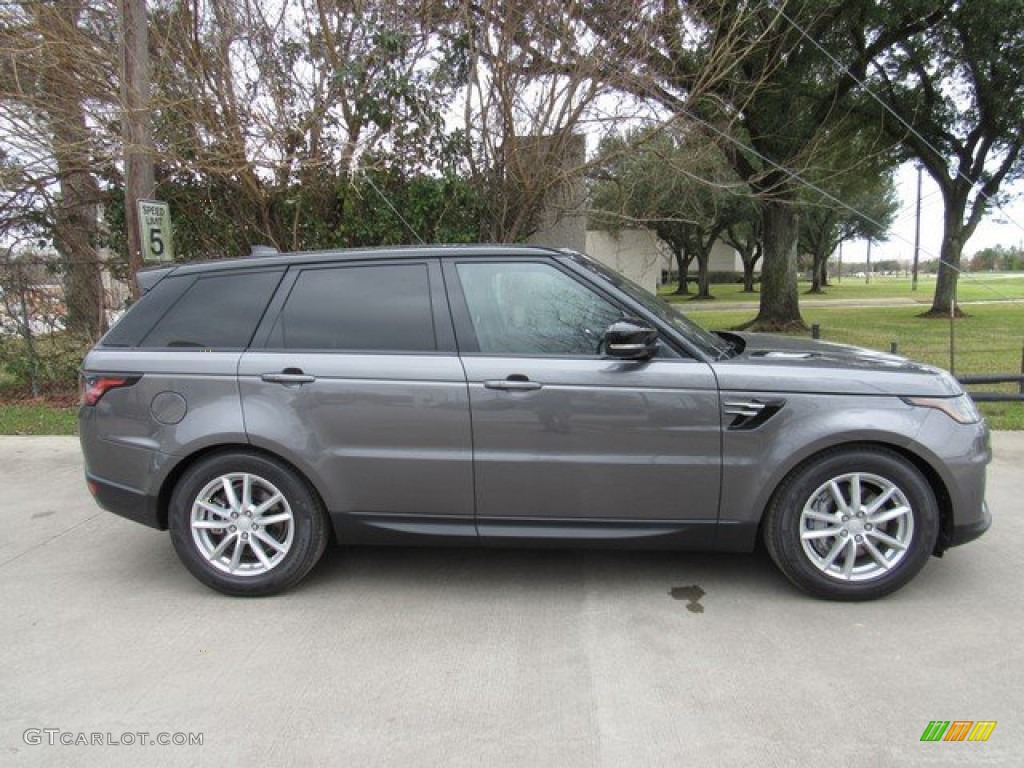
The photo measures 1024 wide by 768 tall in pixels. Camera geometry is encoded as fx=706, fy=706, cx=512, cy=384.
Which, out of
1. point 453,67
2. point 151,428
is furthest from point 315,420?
point 453,67

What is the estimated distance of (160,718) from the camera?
2766 mm

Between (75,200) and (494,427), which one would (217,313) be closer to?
(494,427)

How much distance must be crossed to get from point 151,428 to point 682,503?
279 cm

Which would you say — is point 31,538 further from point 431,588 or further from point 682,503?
point 682,503

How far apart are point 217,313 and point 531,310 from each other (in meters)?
1.72

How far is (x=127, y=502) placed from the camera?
3826 millimetres

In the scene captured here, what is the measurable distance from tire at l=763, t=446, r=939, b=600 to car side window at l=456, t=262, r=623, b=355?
125 centimetres

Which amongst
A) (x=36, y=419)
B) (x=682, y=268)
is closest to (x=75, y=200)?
(x=36, y=419)

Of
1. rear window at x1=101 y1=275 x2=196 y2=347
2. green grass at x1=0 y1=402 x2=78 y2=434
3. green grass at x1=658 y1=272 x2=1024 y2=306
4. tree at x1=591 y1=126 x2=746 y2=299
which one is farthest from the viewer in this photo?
→ green grass at x1=658 y1=272 x2=1024 y2=306

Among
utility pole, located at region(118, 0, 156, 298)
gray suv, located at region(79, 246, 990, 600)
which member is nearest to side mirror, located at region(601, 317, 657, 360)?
gray suv, located at region(79, 246, 990, 600)
